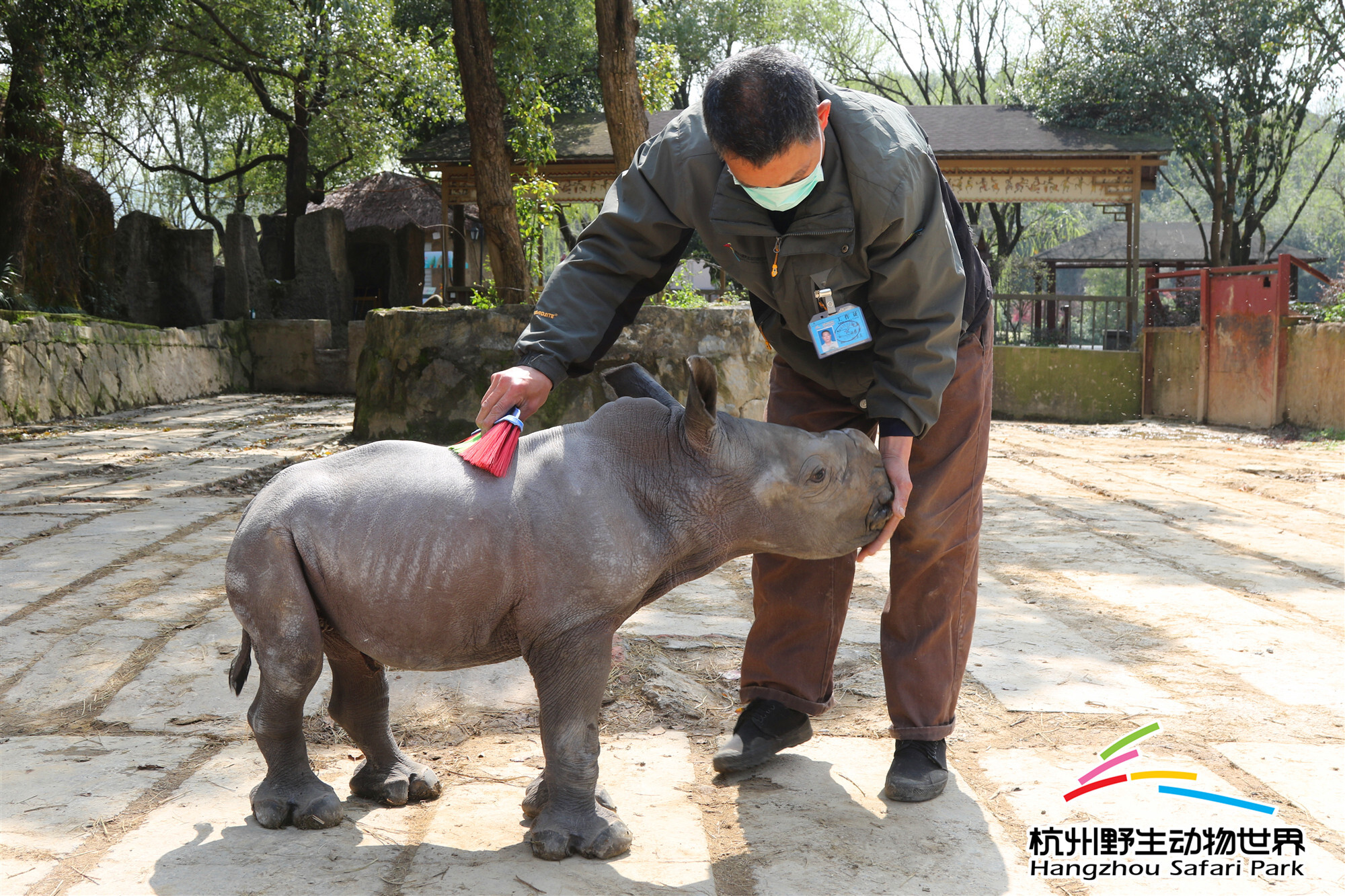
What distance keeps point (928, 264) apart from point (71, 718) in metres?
2.74

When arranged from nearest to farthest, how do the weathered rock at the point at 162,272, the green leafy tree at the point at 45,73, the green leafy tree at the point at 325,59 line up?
the green leafy tree at the point at 45,73, the green leafy tree at the point at 325,59, the weathered rock at the point at 162,272

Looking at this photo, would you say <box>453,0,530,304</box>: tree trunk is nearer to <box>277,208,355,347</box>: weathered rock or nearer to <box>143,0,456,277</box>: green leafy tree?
<box>143,0,456,277</box>: green leafy tree

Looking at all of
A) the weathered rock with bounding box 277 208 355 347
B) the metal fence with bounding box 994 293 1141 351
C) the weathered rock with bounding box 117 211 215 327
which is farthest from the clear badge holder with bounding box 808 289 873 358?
the weathered rock with bounding box 277 208 355 347

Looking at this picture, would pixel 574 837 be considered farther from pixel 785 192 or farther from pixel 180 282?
pixel 180 282

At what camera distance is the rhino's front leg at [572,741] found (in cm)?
227

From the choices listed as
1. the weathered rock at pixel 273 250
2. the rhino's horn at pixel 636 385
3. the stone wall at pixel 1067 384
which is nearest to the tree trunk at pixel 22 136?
the weathered rock at pixel 273 250

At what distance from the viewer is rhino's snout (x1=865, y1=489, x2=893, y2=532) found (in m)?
2.48

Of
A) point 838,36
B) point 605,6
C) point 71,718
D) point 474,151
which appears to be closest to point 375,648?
point 71,718

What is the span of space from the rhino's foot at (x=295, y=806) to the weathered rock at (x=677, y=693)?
3.74ft

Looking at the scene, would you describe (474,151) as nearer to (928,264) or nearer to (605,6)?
(605,6)

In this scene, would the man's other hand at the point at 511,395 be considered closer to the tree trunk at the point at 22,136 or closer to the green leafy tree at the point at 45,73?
the green leafy tree at the point at 45,73

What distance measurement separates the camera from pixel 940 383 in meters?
2.55

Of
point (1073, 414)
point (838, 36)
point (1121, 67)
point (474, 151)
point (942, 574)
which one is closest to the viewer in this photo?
point (942, 574)

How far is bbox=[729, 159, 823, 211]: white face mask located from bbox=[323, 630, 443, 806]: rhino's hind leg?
4.73ft
